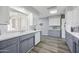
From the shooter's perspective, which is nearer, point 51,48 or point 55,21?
point 51,48

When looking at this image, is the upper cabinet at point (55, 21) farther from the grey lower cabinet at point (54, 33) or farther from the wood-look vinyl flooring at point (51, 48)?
the wood-look vinyl flooring at point (51, 48)

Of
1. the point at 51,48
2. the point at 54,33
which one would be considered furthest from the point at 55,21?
the point at 51,48

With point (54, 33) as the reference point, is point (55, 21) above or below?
above

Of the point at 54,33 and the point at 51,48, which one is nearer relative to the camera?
the point at 51,48

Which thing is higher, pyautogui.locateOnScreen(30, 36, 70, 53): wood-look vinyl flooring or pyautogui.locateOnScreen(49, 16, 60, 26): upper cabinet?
pyautogui.locateOnScreen(49, 16, 60, 26): upper cabinet

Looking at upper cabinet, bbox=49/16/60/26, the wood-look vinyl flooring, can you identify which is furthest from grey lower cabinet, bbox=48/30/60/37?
the wood-look vinyl flooring

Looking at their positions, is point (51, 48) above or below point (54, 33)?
below

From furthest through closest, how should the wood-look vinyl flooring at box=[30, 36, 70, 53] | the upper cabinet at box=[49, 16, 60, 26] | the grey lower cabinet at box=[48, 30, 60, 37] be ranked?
1. the upper cabinet at box=[49, 16, 60, 26]
2. the grey lower cabinet at box=[48, 30, 60, 37]
3. the wood-look vinyl flooring at box=[30, 36, 70, 53]

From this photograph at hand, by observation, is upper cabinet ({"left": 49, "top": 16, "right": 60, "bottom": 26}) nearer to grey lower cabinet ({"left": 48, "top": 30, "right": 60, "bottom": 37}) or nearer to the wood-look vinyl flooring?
grey lower cabinet ({"left": 48, "top": 30, "right": 60, "bottom": 37})

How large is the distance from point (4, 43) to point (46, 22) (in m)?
9.42

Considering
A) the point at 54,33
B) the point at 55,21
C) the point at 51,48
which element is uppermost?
the point at 55,21

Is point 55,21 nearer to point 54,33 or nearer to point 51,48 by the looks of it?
point 54,33
